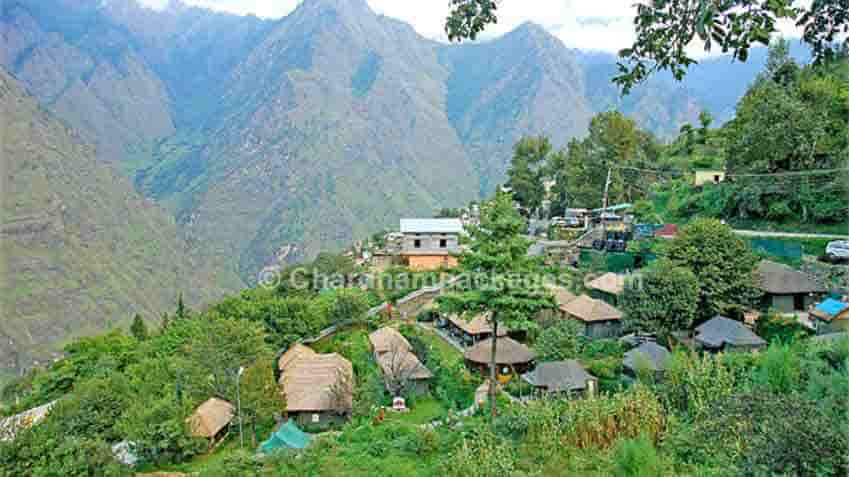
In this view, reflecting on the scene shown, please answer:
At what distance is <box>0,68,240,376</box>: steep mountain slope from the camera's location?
63875 millimetres

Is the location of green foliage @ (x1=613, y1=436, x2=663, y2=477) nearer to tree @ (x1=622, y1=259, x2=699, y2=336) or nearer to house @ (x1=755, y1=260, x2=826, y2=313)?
tree @ (x1=622, y1=259, x2=699, y2=336)

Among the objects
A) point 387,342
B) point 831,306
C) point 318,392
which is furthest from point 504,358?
point 831,306

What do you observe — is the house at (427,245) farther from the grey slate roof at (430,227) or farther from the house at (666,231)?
the house at (666,231)

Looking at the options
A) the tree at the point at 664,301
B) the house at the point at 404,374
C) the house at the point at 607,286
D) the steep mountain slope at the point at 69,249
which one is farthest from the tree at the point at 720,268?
the steep mountain slope at the point at 69,249

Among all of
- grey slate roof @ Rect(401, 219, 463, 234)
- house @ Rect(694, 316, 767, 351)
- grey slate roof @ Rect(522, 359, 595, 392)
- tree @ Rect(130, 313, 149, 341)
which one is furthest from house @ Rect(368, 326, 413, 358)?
tree @ Rect(130, 313, 149, 341)

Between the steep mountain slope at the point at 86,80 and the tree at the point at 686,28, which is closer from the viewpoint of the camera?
the tree at the point at 686,28

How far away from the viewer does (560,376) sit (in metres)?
16.2

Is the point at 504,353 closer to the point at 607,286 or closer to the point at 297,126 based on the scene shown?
the point at 607,286

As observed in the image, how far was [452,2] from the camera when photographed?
4.54 meters

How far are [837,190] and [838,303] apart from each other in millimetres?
7464

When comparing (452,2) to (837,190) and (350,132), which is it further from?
(350,132)

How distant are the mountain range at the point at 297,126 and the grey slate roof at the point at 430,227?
4656cm

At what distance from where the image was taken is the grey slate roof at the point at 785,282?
18.1 metres

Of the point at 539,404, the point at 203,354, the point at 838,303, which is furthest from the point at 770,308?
the point at 203,354
